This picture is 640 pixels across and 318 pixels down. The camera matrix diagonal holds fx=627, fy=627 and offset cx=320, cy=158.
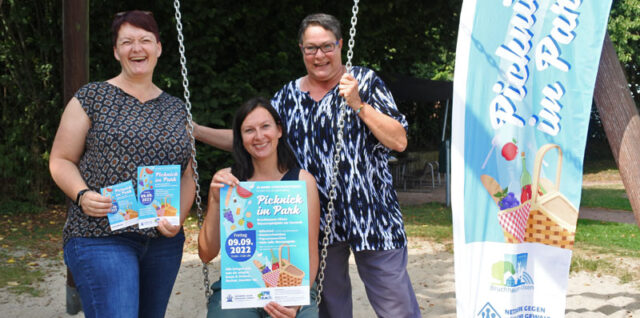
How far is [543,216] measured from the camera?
3.10 metres

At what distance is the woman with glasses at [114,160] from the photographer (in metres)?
2.41

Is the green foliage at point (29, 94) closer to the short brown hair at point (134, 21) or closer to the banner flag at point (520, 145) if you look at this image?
the short brown hair at point (134, 21)

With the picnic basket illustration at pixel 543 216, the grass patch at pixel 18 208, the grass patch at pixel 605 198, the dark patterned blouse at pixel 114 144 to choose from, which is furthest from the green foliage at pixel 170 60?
the dark patterned blouse at pixel 114 144

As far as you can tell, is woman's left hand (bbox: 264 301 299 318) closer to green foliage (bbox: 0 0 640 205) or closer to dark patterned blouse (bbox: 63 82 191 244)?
dark patterned blouse (bbox: 63 82 191 244)

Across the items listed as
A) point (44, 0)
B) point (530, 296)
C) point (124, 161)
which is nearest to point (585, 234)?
point (530, 296)

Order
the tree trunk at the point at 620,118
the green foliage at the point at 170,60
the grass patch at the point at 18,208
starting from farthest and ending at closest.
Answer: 1. the grass patch at the point at 18,208
2. the green foliage at the point at 170,60
3. the tree trunk at the point at 620,118

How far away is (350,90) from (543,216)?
122cm

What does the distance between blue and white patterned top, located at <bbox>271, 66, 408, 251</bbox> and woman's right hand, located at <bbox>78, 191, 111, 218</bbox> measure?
90 centimetres

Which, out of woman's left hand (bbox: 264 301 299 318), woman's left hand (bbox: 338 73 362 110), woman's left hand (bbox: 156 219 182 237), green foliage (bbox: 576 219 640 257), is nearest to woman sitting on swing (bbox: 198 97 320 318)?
woman's left hand (bbox: 264 301 299 318)

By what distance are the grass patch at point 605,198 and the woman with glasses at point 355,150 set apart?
36.9ft

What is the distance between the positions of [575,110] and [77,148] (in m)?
2.30

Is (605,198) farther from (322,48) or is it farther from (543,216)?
(322,48)

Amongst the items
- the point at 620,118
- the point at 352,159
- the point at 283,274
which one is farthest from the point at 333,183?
the point at 620,118

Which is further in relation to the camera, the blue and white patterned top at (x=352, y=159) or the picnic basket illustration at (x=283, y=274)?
the blue and white patterned top at (x=352, y=159)
